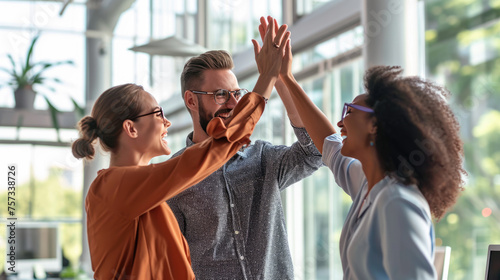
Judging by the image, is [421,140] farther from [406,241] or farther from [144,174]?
[144,174]

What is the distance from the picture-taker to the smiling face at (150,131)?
5.80 feet

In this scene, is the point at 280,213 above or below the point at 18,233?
above

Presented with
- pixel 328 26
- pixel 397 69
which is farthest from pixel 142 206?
pixel 328 26

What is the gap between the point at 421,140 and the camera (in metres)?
1.31

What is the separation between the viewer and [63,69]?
9422 millimetres

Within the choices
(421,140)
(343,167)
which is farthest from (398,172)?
(343,167)

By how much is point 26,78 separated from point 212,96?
5.77 meters

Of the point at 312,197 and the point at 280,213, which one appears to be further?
the point at 312,197

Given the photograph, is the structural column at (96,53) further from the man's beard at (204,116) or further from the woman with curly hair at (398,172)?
the woman with curly hair at (398,172)

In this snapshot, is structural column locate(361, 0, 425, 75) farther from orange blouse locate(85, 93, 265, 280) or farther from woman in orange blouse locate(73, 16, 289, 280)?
orange blouse locate(85, 93, 265, 280)

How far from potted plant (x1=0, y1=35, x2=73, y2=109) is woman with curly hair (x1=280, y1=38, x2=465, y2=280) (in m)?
6.23

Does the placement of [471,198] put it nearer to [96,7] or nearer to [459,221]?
[459,221]

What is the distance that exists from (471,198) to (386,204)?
2759 mm

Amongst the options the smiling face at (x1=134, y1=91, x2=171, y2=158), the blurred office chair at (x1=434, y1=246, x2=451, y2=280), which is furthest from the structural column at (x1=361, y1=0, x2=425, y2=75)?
the smiling face at (x1=134, y1=91, x2=171, y2=158)
